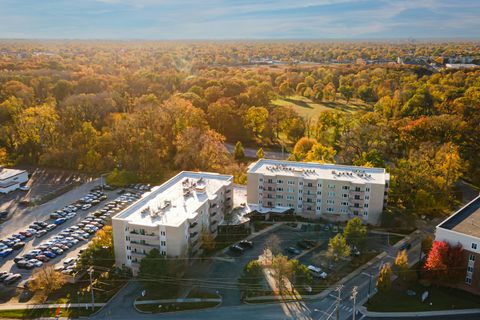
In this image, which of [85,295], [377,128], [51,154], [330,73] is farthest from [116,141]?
[330,73]

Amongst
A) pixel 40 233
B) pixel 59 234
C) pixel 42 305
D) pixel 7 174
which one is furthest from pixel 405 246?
pixel 7 174

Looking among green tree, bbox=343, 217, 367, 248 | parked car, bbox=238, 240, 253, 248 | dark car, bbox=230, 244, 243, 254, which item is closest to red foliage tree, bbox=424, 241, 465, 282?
green tree, bbox=343, 217, 367, 248

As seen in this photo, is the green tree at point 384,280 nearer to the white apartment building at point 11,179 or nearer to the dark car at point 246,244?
the dark car at point 246,244

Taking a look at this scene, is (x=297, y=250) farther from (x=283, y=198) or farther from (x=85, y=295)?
(x=85, y=295)

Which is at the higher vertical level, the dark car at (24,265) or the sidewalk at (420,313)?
the dark car at (24,265)

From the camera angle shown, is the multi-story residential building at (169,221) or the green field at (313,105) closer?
the multi-story residential building at (169,221)

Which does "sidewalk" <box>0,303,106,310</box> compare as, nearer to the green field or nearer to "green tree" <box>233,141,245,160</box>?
"green tree" <box>233,141,245,160</box>

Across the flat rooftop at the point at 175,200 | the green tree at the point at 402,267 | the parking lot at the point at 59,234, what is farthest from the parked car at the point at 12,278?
the green tree at the point at 402,267
